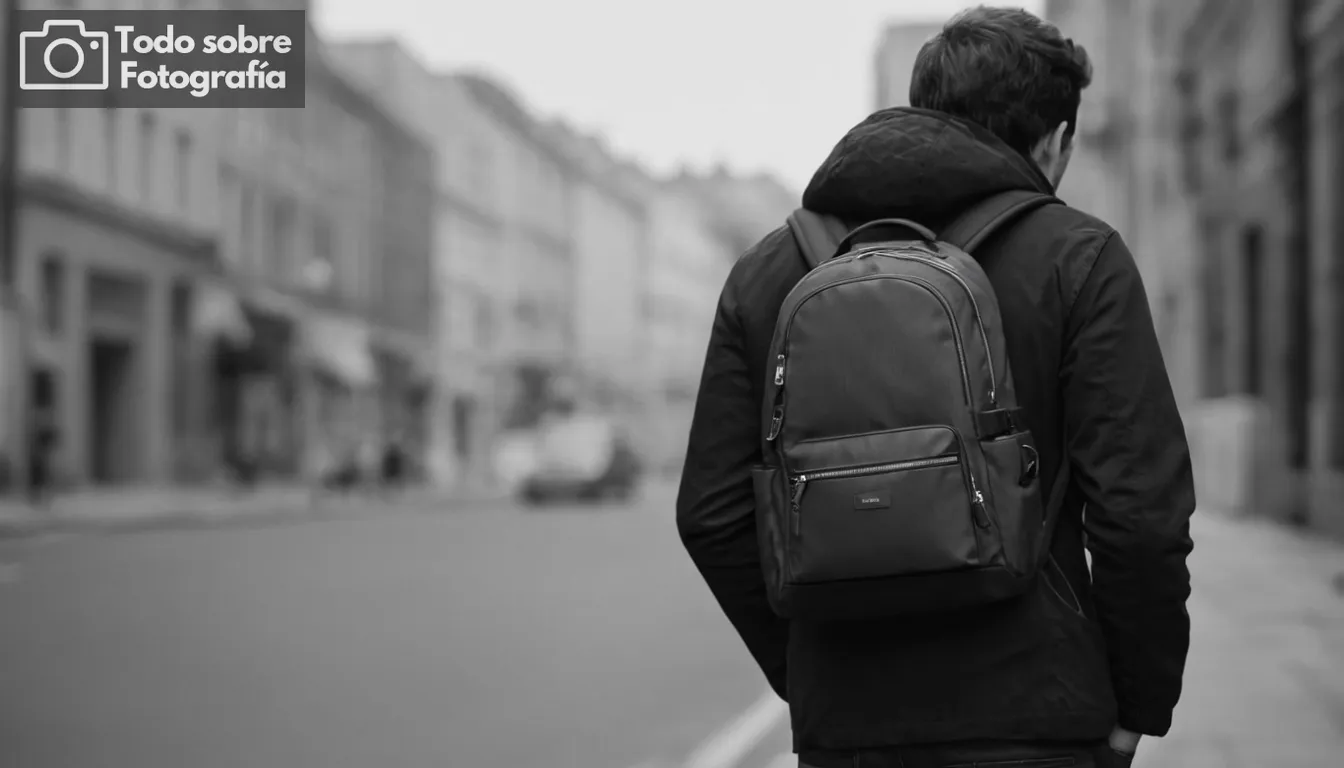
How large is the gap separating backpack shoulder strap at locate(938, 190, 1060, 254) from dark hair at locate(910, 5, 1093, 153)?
0.44 feet

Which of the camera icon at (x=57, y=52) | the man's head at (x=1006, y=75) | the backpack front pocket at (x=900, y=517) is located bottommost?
the backpack front pocket at (x=900, y=517)

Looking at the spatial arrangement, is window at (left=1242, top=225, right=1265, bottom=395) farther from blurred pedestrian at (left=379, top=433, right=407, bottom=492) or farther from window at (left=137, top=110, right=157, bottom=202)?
blurred pedestrian at (left=379, top=433, right=407, bottom=492)

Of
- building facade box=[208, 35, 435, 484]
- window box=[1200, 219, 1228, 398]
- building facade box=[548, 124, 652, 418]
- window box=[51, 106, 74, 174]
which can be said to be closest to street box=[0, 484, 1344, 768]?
window box=[1200, 219, 1228, 398]

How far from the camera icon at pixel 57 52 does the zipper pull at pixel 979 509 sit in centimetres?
2788

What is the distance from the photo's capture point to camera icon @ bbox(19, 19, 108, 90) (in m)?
29.5

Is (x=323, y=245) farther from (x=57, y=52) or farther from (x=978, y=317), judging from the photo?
(x=978, y=317)

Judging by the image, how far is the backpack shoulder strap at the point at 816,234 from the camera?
2.54 meters

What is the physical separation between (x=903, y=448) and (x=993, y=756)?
422 mm

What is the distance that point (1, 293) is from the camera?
95.1 ft

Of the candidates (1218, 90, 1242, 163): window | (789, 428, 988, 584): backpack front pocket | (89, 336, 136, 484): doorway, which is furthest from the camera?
(89, 336, 136, 484): doorway

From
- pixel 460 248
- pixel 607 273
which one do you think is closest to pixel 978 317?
pixel 460 248

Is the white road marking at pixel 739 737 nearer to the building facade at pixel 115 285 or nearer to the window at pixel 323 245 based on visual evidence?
the building facade at pixel 115 285

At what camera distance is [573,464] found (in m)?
39.8

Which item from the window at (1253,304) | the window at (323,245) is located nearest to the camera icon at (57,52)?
the window at (323,245)
